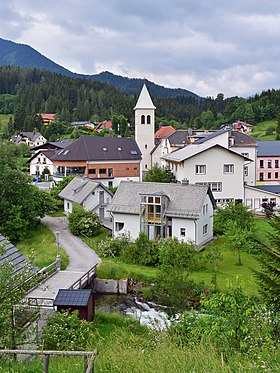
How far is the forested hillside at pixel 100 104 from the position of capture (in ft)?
363

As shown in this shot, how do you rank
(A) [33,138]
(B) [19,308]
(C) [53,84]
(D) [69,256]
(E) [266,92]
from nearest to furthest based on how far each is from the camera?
(B) [19,308] < (D) [69,256] < (A) [33,138] < (E) [266,92] < (C) [53,84]

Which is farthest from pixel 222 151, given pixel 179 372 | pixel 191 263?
pixel 179 372

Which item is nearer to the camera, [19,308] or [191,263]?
[19,308]

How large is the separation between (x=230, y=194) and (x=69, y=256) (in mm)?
16087

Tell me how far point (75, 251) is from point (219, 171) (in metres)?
14.8

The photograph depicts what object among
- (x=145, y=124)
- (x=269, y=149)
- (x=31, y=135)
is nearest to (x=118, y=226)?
(x=269, y=149)

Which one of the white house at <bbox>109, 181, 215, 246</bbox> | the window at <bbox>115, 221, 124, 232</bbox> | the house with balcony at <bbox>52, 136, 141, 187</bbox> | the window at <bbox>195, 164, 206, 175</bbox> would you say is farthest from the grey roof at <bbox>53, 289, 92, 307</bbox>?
the house with balcony at <bbox>52, 136, 141, 187</bbox>

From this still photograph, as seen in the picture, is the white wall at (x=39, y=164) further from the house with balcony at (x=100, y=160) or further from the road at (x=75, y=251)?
the road at (x=75, y=251)

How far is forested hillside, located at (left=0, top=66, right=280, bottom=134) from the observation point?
110750 millimetres

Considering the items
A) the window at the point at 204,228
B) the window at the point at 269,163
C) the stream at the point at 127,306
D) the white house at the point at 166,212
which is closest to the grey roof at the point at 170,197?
the white house at the point at 166,212

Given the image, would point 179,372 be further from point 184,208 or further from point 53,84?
point 53,84

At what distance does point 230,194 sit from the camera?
122ft

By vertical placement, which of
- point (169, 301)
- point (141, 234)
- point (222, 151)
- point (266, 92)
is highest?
point (266, 92)

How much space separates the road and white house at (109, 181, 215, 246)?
2.73m
